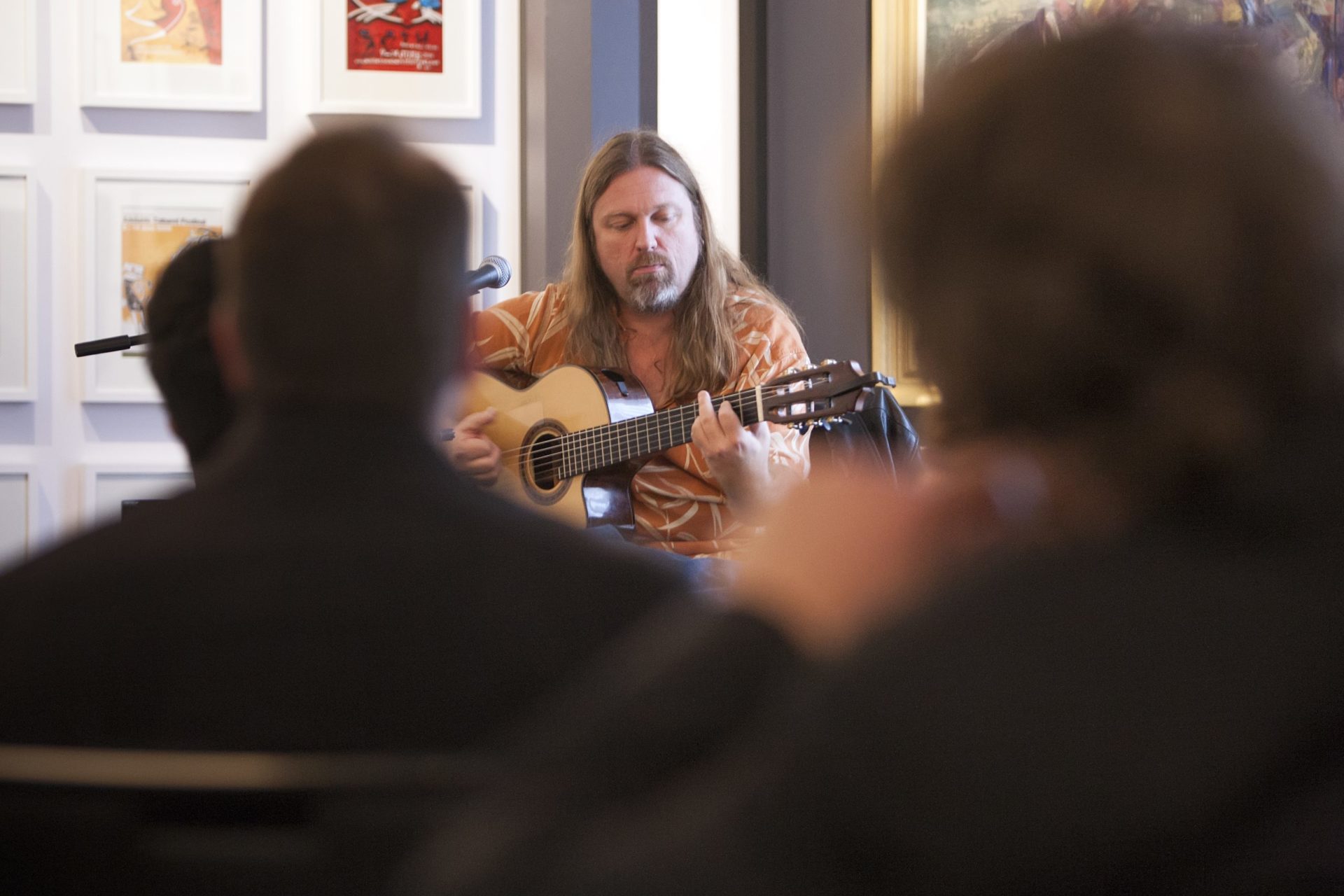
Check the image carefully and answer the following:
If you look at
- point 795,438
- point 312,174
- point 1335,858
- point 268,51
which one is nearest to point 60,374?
point 268,51

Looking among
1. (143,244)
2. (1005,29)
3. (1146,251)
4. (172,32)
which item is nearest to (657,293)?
(1005,29)

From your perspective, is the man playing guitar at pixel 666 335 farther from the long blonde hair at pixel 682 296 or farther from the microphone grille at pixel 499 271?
the microphone grille at pixel 499 271

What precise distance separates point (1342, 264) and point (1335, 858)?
240 mm

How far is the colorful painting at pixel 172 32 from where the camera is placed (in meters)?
3.56

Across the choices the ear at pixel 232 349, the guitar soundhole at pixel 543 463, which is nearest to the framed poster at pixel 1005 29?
the guitar soundhole at pixel 543 463

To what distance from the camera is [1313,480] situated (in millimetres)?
499

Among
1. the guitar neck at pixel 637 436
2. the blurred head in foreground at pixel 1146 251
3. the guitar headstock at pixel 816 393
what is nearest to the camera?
the blurred head in foreground at pixel 1146 251

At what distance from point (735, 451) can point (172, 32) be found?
226 cm

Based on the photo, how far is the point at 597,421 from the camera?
2.60 metres

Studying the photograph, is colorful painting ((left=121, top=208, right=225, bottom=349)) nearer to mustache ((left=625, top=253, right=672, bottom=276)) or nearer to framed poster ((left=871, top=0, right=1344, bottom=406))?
mustache ((left=625, top=253, right=672, bottom=276))

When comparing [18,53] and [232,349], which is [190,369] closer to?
[232,349]

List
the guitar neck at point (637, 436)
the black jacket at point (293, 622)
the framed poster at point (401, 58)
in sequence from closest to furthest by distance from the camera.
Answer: the black jacket at point (293, 622), the guitar neck at point (637, 436), the framed poster at point (401, 58)

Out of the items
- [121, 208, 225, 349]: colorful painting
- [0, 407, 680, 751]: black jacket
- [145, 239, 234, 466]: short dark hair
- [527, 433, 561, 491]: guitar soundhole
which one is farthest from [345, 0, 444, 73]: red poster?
[0, 407, 680, 751]: black jacket

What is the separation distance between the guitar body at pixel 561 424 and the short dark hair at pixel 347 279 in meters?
1.74
